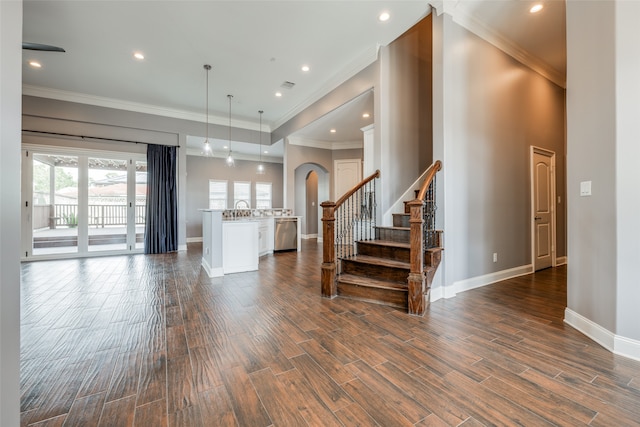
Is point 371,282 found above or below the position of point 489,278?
above

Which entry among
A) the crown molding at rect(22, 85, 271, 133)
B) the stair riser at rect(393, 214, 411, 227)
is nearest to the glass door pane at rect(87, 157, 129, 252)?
the crown molding at rect(22, 85, 271, 133)

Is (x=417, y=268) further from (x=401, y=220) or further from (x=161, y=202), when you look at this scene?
(x=161, y=202)

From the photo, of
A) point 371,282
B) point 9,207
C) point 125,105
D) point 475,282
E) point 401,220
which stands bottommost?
point 475,282

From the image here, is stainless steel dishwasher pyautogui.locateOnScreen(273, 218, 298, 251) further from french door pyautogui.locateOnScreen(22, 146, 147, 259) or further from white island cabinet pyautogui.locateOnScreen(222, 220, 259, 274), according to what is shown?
french door pyautogui.locateOnScreen(22, 146, 147, 259)

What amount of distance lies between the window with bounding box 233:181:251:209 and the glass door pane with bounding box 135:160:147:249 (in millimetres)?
3190

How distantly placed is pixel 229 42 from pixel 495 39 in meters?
3.97

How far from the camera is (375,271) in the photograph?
3.28m

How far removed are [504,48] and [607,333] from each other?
3.98 metres

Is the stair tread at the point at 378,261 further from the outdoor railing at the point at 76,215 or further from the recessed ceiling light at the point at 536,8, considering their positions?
the outdoor railing at the point at 76,215

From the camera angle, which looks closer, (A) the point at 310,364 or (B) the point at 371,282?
(A) the point at 310,364

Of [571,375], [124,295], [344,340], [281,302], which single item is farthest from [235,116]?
[571,375]

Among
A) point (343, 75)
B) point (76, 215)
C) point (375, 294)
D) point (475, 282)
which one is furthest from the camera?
point (76, 215)

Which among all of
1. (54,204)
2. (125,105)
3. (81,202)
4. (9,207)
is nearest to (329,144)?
(125,105)

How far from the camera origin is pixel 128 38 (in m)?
3.93
